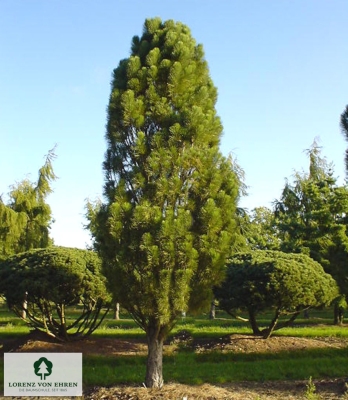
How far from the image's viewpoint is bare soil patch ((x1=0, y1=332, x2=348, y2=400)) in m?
8.65

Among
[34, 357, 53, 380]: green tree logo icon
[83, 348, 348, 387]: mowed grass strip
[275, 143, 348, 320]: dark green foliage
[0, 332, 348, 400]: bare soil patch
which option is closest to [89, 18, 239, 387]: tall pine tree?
[0, 332, 348, 400]: bare soil patch

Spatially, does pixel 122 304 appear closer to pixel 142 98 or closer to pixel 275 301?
pixel 142 98

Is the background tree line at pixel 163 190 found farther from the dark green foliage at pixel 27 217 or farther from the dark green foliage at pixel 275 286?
the dark green foliage at pixel 27 217

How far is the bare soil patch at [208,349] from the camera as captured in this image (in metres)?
8.65

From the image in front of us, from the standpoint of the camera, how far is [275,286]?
14773 mm

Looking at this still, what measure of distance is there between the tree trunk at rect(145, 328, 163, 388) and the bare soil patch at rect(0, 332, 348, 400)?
21 centimetres

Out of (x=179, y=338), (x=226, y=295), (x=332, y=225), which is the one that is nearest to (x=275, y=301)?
(x=226, y=295)

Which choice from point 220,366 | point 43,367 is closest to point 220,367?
point 220,366

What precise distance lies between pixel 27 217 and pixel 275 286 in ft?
62.7

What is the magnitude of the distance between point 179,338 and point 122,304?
7932mm

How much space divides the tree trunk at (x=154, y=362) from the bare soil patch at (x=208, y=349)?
0.69 feet

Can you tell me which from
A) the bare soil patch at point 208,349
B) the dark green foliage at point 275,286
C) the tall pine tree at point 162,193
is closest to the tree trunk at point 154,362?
the tall pine tree at point 162,193

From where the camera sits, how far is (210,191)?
9.55m

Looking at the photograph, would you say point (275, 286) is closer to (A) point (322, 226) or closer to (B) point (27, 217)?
(A) point (322, 226)
